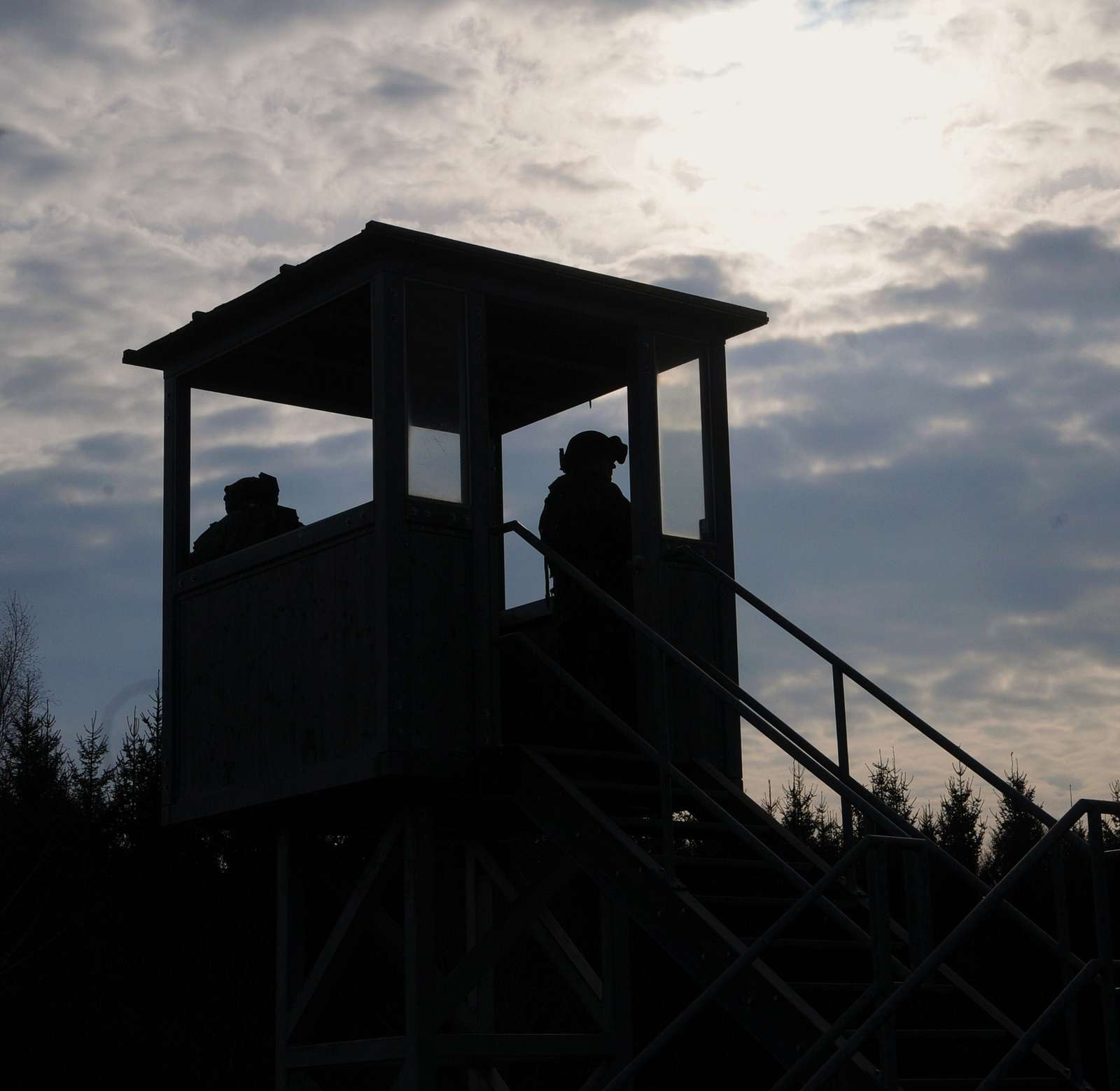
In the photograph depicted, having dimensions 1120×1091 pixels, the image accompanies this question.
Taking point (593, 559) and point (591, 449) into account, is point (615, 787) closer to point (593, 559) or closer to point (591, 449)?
point (593, 559)

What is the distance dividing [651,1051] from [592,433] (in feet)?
13.1

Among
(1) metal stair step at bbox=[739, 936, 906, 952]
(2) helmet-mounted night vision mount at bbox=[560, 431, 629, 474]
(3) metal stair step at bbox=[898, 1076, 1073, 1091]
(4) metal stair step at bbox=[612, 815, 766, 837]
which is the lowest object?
(3) metal stair step at bbox=[898, 1076, 1073, 1091]

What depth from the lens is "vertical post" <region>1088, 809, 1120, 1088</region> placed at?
24.9 ft

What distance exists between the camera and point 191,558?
1223 centimetres

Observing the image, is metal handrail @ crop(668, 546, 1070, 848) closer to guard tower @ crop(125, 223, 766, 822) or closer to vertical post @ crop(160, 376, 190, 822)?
guard tower @ crop(125, 223, 766, 822)

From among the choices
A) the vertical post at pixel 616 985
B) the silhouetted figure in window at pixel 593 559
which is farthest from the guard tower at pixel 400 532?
the vertical post at pixel 616 985

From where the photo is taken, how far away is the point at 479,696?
10.5 m

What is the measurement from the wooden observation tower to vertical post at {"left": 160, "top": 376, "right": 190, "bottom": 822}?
2 cm

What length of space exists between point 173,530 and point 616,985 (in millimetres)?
4290

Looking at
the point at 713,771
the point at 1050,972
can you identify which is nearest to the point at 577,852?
the point at 713,771

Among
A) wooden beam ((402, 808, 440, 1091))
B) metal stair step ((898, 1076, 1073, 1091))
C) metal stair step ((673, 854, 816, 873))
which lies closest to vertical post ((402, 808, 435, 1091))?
wooden beam ((402, 808, 440, 1091))

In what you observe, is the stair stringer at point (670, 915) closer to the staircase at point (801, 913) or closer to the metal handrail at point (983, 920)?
the staircase at point (801, 913)

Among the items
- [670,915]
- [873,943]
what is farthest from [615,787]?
[873,943]

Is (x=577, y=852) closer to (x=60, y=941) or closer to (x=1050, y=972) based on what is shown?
(x=1050, y=972)
